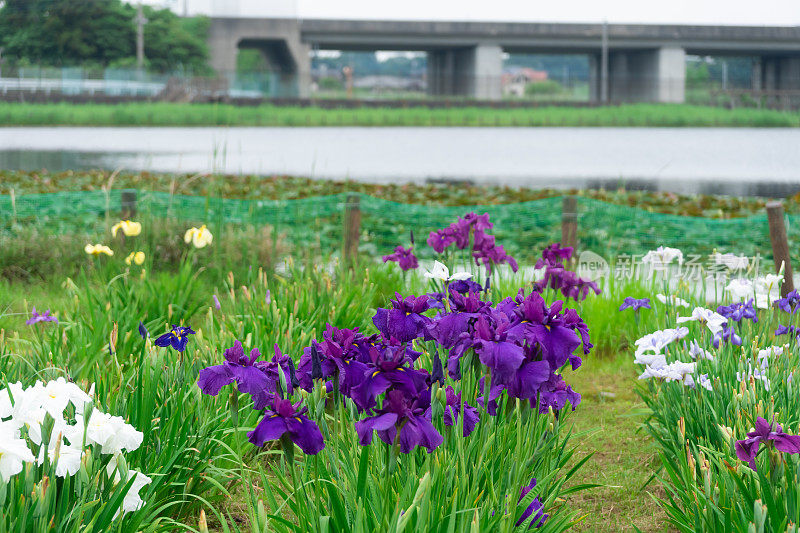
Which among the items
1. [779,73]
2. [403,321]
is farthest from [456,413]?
[779,73]

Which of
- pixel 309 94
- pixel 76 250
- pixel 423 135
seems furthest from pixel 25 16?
pixel 76 250

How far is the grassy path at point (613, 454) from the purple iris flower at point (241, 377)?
3.60 feet

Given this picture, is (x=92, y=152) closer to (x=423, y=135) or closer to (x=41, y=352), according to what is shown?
(x=423, y=135)

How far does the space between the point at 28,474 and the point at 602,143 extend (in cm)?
3269

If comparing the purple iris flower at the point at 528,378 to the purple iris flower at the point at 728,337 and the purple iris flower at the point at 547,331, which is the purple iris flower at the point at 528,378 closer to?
the purple iris flower at the point at 547,331

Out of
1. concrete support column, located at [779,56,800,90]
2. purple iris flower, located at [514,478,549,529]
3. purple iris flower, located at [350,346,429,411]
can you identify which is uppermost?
concrete support column, located at [779,56,800,90]

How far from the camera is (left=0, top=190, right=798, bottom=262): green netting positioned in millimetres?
6734

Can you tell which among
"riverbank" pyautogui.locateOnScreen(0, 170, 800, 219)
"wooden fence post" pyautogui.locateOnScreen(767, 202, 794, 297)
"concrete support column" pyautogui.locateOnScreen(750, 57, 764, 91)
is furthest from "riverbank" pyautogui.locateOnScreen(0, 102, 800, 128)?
"wooden fence post" pyautogui.locateOnScreen(767, 202, 794, 297)

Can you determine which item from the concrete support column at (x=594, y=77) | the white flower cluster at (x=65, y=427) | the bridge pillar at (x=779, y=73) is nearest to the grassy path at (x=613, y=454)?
the white flower cluster at (x=65, y=427)

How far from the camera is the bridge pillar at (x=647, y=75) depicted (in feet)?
160

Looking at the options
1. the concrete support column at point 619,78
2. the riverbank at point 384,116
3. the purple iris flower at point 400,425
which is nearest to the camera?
the purple iris flower at point 400,425

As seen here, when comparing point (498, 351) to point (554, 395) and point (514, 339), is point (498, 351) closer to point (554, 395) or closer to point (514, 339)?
point (514, 339)

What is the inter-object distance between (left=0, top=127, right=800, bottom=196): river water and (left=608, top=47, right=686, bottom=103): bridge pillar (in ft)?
21.4

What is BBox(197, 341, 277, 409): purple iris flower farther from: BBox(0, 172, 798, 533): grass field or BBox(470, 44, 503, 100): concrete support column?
BBox(470, 44, 503, 100): concrete support column
